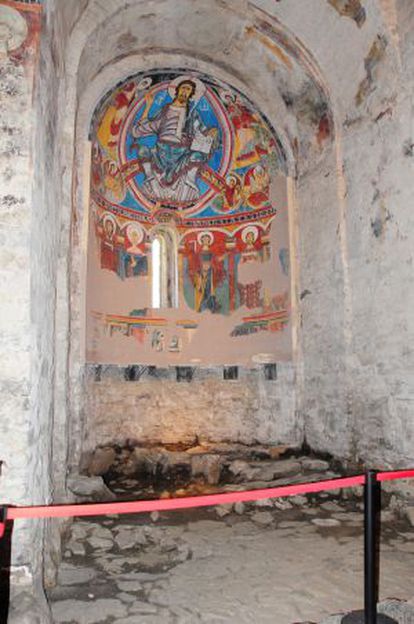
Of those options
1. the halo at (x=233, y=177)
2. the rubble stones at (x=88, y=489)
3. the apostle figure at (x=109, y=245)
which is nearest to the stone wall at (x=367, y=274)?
the halo at (x=233, y=177)

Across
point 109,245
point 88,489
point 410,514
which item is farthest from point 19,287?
point 109,245

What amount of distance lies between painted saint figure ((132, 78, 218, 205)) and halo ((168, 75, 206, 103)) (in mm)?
31

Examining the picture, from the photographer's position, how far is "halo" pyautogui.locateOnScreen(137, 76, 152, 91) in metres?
8.65

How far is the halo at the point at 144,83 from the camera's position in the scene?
8648 millimetres

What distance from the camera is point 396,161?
245 inches

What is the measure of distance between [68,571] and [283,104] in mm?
7972

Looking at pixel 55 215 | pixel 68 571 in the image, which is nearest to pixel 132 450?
pixel 68 571

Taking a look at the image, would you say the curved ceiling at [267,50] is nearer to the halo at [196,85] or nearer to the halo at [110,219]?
the halo at [196,85]

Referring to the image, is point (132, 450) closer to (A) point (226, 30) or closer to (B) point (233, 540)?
(B) point (233, 540)

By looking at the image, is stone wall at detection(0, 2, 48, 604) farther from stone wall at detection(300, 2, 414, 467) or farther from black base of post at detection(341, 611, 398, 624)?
stone wall at detection(300, 2, 414, 467)

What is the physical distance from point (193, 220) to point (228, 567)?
6.90 m

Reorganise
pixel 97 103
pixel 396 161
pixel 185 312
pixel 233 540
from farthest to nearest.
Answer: pixel 185 312
pixel 97 103
pixel 396 161
pixel 233 540

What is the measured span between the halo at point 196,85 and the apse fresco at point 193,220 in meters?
0.02

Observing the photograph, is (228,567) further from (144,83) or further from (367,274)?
(144,83)
